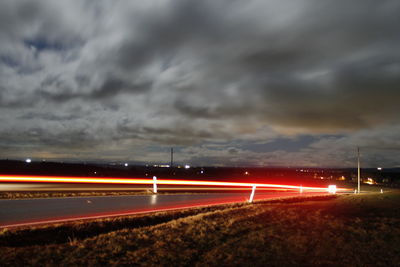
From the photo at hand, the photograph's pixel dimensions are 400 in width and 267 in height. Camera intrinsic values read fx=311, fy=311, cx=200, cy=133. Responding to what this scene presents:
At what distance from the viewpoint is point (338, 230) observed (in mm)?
9359

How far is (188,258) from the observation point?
652cm

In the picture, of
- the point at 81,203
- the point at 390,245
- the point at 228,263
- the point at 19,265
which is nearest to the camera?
the point at 19,265

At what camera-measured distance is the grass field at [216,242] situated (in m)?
6.41

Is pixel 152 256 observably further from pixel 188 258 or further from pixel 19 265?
pixel 19 265

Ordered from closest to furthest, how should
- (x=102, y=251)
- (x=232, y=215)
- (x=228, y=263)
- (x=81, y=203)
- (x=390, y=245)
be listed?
(x=228, y=263) → (x=102, y=251) → (x=390, y=245) → (x=232, y=215) → (x=81, y=203)

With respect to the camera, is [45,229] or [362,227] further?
[362,227]

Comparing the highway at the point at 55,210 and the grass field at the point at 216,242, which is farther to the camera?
the highway at the point at 55,210

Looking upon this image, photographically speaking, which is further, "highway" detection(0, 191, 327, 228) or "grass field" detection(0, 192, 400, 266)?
"highway" detection(0, 191, 327, 228)

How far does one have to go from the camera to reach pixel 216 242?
25.5 ft

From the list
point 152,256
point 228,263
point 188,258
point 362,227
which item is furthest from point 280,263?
point 362,227

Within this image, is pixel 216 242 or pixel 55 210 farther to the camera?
pixel 55 210

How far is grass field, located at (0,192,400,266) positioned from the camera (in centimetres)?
641

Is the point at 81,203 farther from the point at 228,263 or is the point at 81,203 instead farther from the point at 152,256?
the point at 228,263

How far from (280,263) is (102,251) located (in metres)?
3.80
